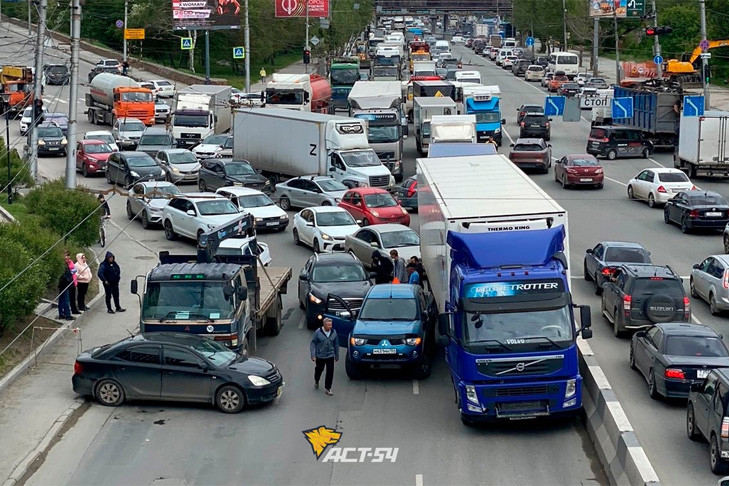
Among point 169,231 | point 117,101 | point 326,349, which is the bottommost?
point 169,231

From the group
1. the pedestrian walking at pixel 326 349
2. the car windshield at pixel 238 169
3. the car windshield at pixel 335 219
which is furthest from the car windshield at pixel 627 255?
the car windshield at pixel 238 169

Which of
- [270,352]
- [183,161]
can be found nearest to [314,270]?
[270,352]

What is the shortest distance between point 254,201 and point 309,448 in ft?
71.6

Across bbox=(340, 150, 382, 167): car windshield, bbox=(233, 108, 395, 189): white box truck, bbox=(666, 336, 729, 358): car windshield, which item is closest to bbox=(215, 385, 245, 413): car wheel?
bbox=(666, 336, 729, 358): car windshield

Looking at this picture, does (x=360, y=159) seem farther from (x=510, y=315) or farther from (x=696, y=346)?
(x=510, y=315)

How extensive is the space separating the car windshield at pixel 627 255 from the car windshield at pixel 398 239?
5.32 metres

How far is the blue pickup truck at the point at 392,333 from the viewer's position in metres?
22.3

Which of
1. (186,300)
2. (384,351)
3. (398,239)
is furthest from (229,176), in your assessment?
(384,351)

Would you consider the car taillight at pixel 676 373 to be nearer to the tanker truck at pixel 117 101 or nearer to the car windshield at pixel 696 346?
the car windshield at pixel 696 346

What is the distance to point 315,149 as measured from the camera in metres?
46.1

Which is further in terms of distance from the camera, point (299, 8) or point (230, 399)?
point (299, 8)

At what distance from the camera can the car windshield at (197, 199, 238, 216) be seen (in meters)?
37.2

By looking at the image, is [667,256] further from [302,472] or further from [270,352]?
[302,472]

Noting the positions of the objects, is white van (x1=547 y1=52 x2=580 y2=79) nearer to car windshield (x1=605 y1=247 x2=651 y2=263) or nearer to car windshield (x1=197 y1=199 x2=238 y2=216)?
car windshield (x1=197 y1=199 x2=238 y2=216)
